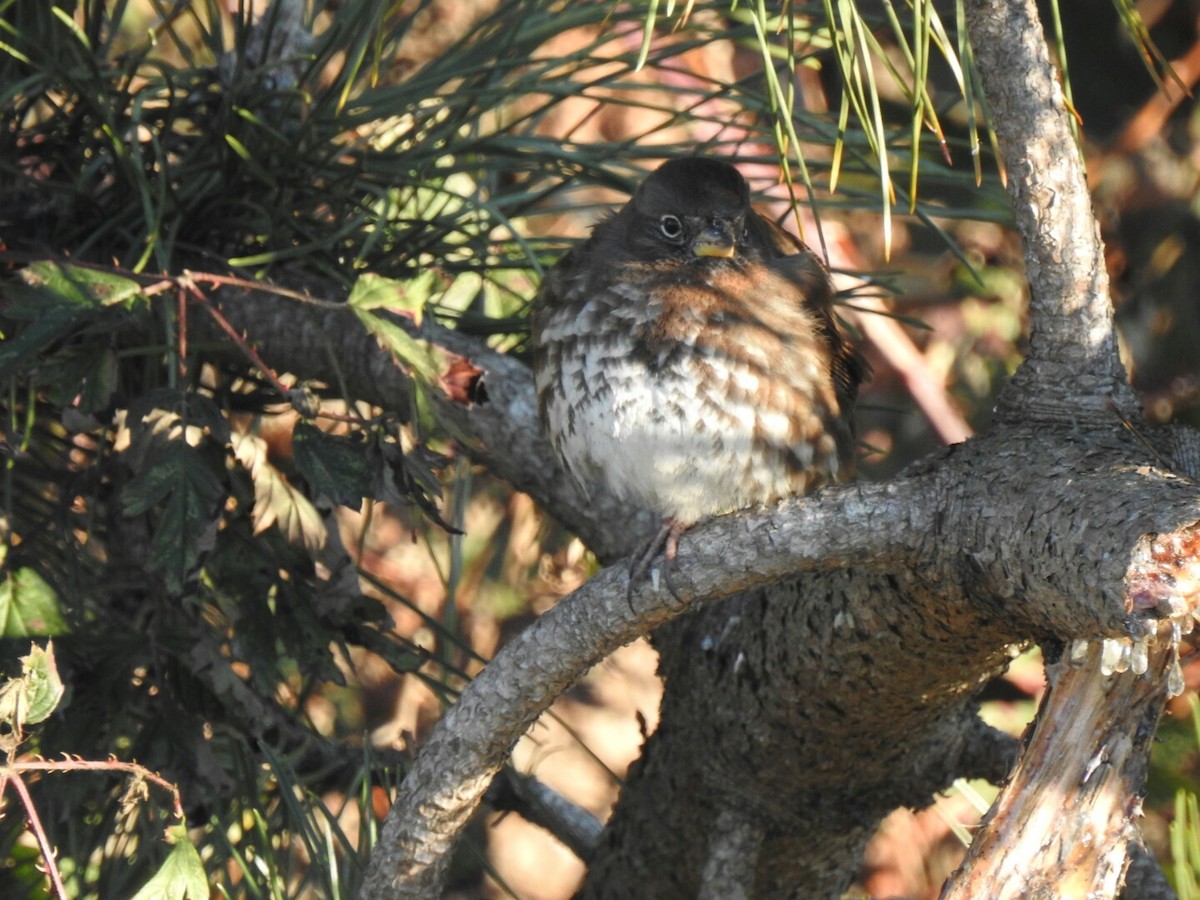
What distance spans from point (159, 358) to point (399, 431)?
58 centimetres

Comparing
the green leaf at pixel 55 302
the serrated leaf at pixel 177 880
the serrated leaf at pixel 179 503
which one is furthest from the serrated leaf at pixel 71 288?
the serrated leaf at pixel 177 880

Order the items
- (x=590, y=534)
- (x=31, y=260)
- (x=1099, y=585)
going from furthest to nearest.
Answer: (x=590, y=534) → (x=31, y=260) → (x=1099, y=585)

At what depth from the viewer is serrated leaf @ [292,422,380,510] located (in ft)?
6.10

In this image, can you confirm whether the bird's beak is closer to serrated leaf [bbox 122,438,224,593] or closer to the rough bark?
the rough bark

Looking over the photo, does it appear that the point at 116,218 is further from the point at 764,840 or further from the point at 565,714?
the point at 565,714

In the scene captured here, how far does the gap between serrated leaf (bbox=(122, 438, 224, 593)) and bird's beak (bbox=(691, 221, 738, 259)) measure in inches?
38.3

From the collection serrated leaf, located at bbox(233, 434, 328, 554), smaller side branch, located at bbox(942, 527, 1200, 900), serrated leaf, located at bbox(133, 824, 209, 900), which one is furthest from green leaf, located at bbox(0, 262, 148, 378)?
smaller side branch, located at bbox(942, 527, 1200, 900)

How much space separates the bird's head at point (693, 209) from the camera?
2430 millimetres

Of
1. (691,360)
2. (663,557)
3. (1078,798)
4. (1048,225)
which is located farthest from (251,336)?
(1078,798)

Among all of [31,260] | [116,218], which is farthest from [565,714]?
[31,260]

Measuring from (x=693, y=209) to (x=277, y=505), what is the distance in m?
0.83

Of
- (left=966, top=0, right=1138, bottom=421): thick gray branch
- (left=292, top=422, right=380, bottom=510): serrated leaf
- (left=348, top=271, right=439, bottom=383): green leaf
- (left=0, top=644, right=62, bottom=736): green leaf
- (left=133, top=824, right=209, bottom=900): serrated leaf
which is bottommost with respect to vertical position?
(left=133, top=824, right=209, bottom=900): serrated leaf

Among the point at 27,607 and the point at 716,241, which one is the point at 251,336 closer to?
the point at 27,607

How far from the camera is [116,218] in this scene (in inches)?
92.0
